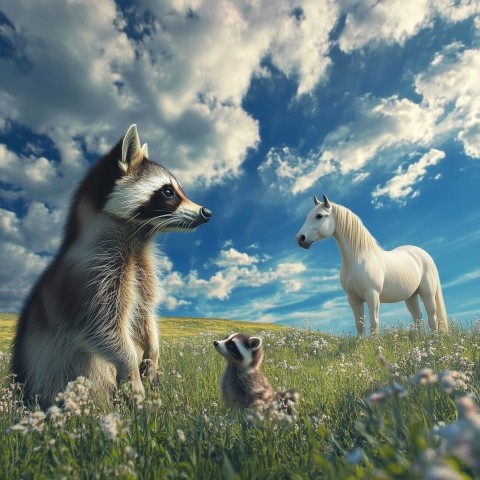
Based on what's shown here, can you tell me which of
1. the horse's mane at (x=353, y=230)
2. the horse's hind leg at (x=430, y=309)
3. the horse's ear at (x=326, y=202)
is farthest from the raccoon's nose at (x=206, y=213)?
the horse's hind leg at (x=430, y=309)

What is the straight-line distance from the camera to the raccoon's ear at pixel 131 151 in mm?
6328

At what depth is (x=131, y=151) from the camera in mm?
6461

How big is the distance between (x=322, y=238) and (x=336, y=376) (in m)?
8.75

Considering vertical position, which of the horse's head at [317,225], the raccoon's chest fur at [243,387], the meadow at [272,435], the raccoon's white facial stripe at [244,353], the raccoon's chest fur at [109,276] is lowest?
the meadow at [272,435]

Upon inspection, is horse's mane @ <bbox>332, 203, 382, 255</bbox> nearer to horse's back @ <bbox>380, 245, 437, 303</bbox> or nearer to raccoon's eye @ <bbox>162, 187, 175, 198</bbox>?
horse's back @ <bbox>380, 245, 437, 303</bbox>

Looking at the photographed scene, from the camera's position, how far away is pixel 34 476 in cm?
304

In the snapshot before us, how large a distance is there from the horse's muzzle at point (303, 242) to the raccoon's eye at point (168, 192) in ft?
31.1

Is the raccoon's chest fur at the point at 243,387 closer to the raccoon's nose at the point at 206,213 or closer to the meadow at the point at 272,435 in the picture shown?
the meadow at the point at 272,435

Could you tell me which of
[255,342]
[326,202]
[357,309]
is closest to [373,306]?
[357,309]

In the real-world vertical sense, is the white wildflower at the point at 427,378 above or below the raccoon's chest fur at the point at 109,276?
below

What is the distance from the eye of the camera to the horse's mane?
1555 cm

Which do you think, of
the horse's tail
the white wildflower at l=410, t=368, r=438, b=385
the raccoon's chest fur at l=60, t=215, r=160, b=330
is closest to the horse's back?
the horse's tail

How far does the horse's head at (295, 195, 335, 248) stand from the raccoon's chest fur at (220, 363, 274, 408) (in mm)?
8761

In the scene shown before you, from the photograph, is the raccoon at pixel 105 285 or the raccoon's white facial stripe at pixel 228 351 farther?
the raccoon's white facial stripe at pixel 228 351
